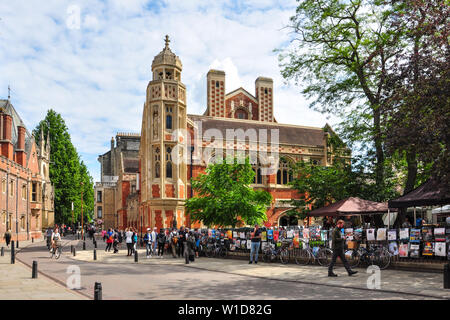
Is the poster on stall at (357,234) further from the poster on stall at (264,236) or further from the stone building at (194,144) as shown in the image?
the stone building at (194,144)

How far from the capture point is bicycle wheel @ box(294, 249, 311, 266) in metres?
17.9

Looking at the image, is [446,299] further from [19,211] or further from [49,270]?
[19,211]

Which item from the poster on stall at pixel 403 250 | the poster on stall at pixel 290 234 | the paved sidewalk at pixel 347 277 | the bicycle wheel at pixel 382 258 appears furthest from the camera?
the poster on stall at pixel 290 234

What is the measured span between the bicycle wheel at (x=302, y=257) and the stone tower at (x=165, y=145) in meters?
18.2

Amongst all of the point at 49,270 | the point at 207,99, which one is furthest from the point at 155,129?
the point at 49,270

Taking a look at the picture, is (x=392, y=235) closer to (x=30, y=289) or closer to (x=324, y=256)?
(x=324, y=256)

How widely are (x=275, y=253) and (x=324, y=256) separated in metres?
2.55

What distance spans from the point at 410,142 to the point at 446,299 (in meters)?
5.30

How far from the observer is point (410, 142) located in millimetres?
13469

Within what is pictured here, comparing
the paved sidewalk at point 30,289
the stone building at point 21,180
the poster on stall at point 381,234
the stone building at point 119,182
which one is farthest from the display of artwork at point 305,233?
the stone building at point 119,182

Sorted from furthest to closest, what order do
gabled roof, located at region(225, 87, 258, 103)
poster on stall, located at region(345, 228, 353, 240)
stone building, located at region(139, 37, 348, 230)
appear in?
gabled roof, located at region(225, 87, 258, 103) < stone building, located at region(139, 37, 348, 230) < poster on stall, located at region(345, 228, 353, 240)

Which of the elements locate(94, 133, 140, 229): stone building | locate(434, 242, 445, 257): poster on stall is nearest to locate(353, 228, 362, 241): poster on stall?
locate(434, 242, 445, 257): poster on stall

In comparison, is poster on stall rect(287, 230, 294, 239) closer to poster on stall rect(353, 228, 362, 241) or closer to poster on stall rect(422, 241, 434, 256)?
poster on stall rect(353, 228, 362, 241)

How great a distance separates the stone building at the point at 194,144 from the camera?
35.6 m
